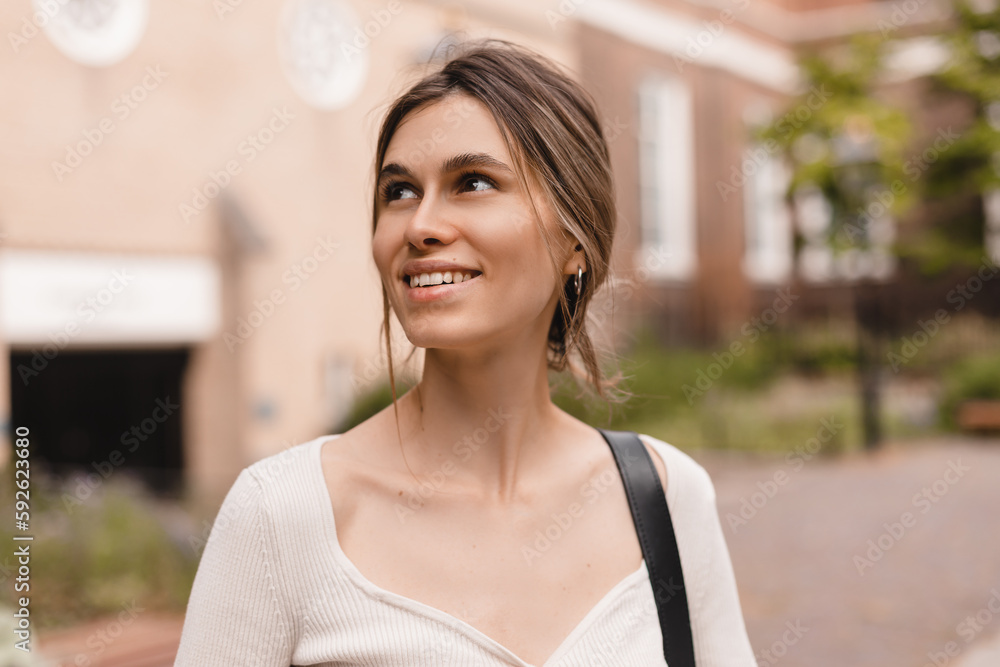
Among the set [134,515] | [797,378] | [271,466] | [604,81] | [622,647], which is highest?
[604,81]

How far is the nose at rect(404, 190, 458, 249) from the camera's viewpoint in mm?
1425

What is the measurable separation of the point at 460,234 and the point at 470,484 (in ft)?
1.47

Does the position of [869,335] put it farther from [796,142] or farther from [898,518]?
[898,518]

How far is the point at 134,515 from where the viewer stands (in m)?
6.21

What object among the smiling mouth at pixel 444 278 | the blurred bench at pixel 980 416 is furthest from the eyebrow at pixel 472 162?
the blurred bench at pixel 980 416

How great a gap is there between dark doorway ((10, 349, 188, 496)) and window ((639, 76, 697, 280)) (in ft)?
36.5

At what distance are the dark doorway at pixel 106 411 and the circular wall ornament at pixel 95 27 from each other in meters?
2.82

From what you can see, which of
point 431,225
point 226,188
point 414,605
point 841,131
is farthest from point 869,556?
point 841,131

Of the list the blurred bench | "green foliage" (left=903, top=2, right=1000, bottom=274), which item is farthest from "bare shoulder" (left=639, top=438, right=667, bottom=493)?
"green foliage" (left=903, top=2, right=1000, bottom=274)

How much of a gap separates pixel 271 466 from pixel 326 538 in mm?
152

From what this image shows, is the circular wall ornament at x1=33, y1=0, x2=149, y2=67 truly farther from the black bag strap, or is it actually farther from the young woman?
the black bag strap

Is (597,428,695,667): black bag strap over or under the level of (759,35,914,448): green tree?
under

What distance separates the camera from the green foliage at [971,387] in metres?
13.5

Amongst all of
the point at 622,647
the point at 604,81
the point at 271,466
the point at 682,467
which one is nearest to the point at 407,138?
the point at 271,466
